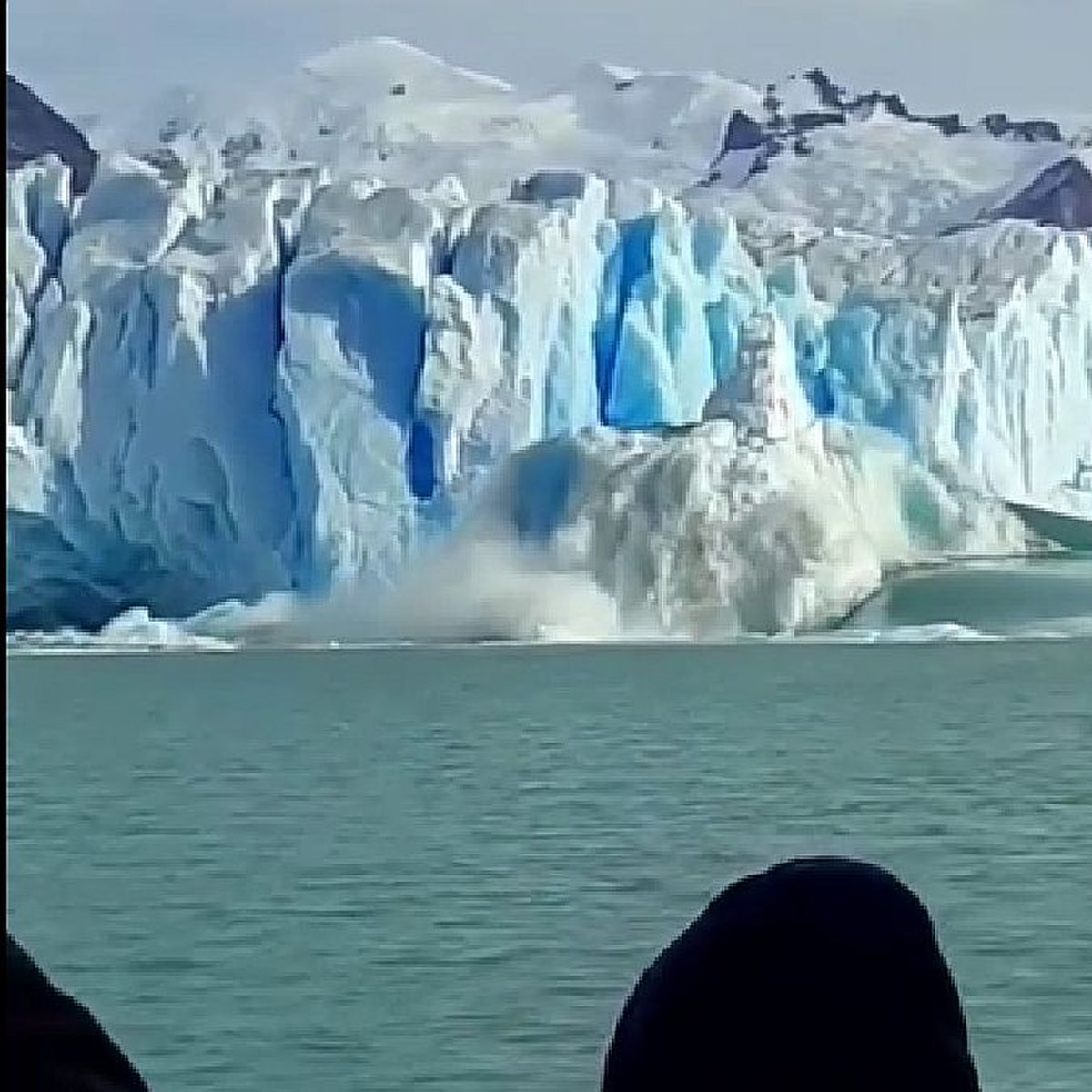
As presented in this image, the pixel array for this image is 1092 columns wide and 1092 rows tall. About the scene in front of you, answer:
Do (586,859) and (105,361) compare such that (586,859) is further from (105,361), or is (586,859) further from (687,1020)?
(105,361)

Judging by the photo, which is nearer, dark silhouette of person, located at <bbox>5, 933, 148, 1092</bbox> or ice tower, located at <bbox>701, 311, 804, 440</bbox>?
dark silhouette of person, located at <bbox>5, 933, 148, 1092</bbox>

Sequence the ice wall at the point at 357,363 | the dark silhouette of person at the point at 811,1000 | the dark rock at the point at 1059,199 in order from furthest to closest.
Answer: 1. the dark rock at the point at 1059,199
2. the ice wall at the point at 357,363
3. the dark silhouette of person at the point at 811,1000

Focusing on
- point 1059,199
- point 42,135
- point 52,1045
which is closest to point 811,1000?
point 52,1045

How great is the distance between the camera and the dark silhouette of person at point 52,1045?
0.59 meters

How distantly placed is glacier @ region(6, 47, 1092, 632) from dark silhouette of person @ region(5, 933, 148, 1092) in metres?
10.4

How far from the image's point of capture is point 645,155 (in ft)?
64.1

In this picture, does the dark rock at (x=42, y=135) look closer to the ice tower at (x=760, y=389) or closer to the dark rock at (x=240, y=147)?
the dark rock at (x=240, y=147)

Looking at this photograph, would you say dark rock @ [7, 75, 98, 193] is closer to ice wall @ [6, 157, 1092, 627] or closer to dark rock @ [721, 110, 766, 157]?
ice wall @ [6, 157, 1092, 627]

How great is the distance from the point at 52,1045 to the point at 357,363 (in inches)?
417

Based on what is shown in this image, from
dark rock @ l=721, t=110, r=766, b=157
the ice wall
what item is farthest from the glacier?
dark rock @ l=721, t=110, r=766, b=157

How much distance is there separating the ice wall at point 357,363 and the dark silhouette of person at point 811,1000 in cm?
993

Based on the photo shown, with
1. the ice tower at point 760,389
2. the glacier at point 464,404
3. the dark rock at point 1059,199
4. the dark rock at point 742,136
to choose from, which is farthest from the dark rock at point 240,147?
the ice tower at point 760,389

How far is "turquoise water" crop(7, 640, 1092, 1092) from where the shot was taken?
343 cm

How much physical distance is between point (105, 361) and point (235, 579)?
1164 mm
